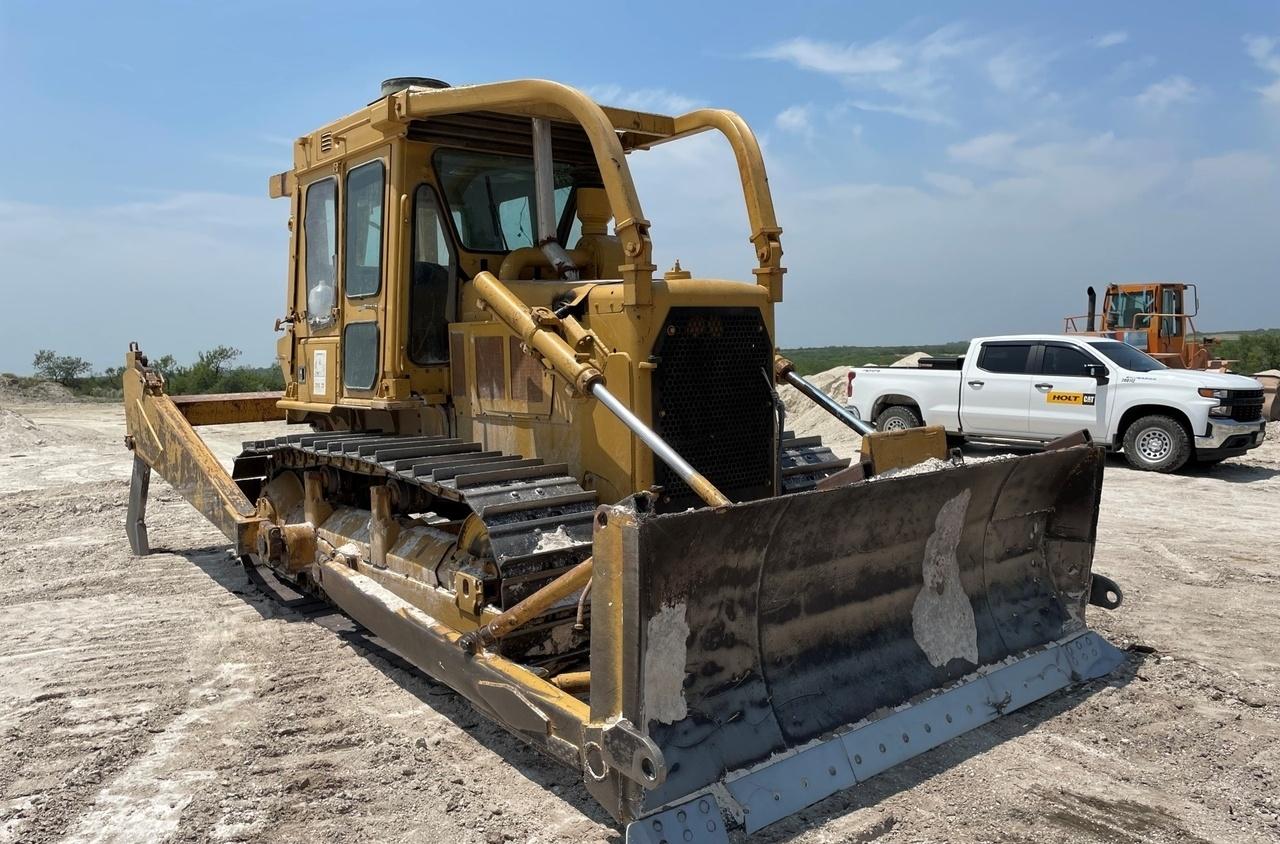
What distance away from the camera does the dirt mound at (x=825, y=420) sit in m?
18.0

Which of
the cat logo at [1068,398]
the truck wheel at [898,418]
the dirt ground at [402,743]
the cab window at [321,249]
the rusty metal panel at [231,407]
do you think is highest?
the cab window at [321,249]

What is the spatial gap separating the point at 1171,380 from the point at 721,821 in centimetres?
1119

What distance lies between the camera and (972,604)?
4652 mm

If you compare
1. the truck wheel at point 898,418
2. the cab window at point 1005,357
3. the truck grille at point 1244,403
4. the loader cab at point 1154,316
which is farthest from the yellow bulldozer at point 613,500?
the loader cab at point 1154,316

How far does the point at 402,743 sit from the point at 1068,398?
436 inches

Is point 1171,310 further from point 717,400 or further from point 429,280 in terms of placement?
point 429,280

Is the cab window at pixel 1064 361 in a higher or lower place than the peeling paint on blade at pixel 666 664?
higher

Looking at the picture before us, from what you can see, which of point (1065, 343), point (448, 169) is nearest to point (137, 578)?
point (448, 169)

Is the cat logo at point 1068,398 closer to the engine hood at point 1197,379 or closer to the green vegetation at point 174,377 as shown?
the engine hood at point 1197,379

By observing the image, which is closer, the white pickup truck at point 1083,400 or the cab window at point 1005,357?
the white pickup truck at point 1083,400

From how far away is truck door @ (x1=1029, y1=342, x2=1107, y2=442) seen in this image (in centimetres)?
1280

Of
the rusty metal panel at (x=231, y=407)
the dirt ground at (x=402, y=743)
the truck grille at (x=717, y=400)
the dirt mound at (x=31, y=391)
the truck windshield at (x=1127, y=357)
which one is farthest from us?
the dirt mound at (x=31, y=391)

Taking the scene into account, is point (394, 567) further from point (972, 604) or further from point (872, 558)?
point (972, 604)

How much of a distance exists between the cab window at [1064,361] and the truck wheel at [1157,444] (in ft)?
3.16
